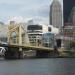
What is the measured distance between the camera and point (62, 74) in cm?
7769

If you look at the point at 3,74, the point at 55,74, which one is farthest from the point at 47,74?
the point at 3,74

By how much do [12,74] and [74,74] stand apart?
11.9m

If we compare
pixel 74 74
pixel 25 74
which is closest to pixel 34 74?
pixel 25 74

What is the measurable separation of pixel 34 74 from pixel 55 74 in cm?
468

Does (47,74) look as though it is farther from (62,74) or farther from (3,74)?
(3,74)

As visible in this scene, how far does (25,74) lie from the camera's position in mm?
80500

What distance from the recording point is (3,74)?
80.1 metres

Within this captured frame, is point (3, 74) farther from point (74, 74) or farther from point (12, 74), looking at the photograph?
point (74, 74)

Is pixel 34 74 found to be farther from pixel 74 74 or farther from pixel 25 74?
pixel 74 74

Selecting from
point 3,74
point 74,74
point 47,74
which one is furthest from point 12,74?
point 74,74

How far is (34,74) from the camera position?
3179 inches

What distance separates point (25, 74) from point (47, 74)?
424 cm

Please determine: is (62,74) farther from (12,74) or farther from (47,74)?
(12,74)

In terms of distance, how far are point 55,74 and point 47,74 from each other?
203 centimetres
